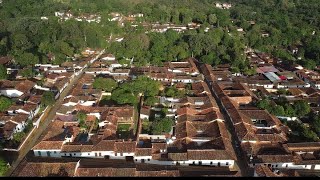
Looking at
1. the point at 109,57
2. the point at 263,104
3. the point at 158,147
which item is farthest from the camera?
the point at 109,57

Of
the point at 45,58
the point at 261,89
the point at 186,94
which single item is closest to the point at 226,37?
the point at 261,89

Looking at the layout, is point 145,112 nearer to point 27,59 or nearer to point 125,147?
point 125,147

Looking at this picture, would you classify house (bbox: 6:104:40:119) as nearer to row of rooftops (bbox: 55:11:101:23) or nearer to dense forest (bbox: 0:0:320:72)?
dense forest (bbox: 0:0:320:72)

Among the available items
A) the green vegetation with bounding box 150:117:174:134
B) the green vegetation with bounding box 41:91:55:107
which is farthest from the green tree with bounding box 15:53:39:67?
the green vegetation with bounding box 150:117:174:134

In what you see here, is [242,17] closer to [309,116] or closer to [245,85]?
[245,85]

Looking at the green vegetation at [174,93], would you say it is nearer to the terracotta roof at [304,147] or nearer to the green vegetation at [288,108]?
the green vegetation at [288,108]

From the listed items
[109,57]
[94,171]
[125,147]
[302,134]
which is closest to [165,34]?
[109,57]
